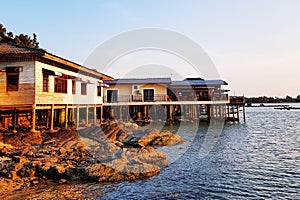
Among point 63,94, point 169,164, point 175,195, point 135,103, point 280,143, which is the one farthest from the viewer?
point 135,103

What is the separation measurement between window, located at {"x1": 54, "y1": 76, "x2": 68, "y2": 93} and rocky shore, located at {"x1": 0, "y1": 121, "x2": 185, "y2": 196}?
114 inches

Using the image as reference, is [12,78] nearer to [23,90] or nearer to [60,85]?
[23,90]

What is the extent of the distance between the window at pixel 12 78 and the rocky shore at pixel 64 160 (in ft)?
8.35

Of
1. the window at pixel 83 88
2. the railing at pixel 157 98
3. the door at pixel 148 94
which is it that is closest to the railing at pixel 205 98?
the railing at pixel 157 98

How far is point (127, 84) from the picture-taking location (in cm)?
3122

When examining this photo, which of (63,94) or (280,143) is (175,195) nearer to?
(63,94)

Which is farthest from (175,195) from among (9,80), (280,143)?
(280,143)

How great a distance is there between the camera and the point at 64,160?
36.7 ft

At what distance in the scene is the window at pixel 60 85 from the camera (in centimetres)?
1689

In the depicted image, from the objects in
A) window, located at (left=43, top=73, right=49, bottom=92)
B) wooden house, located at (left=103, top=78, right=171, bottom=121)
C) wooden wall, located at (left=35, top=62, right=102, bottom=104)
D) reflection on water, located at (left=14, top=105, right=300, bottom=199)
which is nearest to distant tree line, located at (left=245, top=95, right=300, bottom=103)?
wooden house, located at (left=103, top=78, right=171, bottom=121)

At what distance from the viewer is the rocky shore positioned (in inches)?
389

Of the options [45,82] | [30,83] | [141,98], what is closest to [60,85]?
[45,82]

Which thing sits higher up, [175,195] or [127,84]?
[127,84]

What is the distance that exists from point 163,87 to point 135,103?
4426 mm
